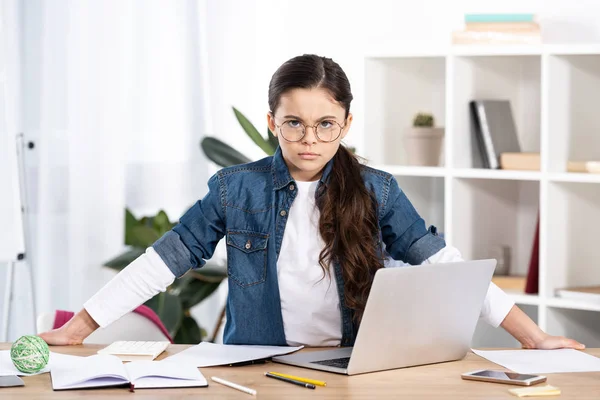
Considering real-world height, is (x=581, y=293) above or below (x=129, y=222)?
→ below

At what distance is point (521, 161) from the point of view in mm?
2762

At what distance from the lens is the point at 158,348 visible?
5.29ft

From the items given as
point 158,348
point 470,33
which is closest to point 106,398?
point 158,348

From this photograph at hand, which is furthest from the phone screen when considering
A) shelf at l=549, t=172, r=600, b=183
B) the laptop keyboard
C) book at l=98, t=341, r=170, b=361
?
shelf at l=549, t=172, r=600, b=183

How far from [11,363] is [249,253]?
0.52 metres

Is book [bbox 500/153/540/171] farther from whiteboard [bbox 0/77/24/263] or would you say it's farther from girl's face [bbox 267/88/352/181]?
whiteboard [bbox 0/77/24/263]

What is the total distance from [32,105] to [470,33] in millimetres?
1658

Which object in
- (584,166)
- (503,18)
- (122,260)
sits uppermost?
(503,18)

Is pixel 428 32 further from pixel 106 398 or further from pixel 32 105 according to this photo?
pixel 106 398

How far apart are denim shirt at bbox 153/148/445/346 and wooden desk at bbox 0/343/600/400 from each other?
0.98ft

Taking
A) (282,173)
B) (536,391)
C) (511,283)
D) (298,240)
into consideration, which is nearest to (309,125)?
(282,173)

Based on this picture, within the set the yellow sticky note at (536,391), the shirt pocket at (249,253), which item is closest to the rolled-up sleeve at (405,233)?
the shirt pocket at (249,253)

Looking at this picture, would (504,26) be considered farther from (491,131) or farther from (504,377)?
(504,377)

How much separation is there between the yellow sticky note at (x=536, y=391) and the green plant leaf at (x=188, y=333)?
2.01 metres
